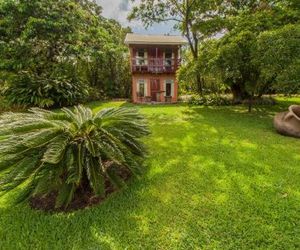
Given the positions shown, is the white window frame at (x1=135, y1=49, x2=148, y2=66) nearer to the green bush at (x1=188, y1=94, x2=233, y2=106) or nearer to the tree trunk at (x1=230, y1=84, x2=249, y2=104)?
the green bush at (x1=188, y1=94, x2=233, y2=106)

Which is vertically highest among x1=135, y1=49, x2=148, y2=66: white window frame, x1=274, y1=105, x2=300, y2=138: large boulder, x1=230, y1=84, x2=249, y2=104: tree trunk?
x1=135, y1=49, x2=148, y2=66: white window frame

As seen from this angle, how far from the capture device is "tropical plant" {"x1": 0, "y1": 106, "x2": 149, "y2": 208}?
3035 mm

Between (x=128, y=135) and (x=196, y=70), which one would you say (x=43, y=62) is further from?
(x=128, y=135)

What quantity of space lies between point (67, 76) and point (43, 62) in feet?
4.65

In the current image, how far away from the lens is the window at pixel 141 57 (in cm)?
1709

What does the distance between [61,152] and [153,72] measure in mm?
14477

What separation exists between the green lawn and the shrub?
27.3ft

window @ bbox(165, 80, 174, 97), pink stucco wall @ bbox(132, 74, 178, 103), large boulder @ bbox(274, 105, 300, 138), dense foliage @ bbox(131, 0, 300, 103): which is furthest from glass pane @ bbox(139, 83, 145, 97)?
large boulder @ bbox(274, 105, 300, 138)

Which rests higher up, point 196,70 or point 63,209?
point 196,70

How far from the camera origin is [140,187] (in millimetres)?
3791

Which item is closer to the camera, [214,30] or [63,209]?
[63,209]

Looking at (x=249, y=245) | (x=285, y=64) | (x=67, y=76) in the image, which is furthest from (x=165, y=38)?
(x=249, y=245)

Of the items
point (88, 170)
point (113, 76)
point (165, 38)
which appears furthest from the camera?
point (113, 76)

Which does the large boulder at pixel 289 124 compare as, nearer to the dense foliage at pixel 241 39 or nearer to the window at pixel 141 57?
the dense foliage at pixel 241 39
